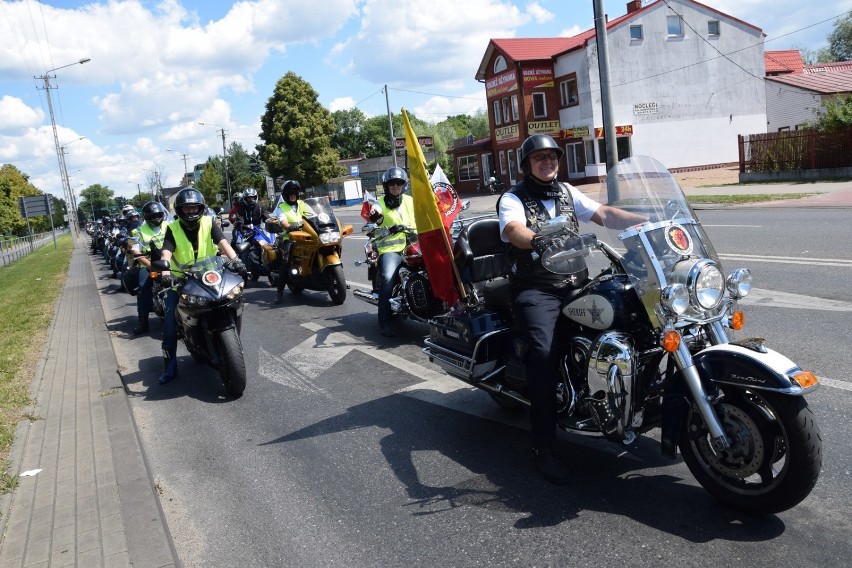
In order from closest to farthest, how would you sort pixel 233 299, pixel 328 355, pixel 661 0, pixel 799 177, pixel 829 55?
pixel 233 299
pixel 328 355
pixel 799 177
pixel 661 0
pixel 829 55

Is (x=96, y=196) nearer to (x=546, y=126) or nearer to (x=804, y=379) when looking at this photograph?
(x=546, y=126)

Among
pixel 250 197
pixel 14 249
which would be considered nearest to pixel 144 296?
pixel 250 197

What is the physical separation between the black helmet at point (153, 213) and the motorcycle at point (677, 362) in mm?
7311

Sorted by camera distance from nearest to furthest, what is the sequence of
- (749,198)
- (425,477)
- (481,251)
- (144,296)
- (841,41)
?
(425,477)
(481,251)
(144,296)
(749,198)
(841,41)

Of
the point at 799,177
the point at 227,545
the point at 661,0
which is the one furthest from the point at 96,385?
the point at 661,0

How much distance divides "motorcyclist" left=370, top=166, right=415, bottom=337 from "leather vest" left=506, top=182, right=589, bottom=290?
13.2 ft

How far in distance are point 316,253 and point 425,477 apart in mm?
6977

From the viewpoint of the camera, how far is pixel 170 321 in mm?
7410

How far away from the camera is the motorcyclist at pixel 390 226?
838 centimetres

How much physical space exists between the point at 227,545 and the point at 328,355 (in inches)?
158

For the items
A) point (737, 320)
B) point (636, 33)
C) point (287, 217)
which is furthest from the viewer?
point (636, 33)

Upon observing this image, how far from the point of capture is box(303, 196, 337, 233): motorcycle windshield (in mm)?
11055

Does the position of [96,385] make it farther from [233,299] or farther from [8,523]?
[8,523]

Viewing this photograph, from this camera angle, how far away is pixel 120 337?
10500 millimetres
